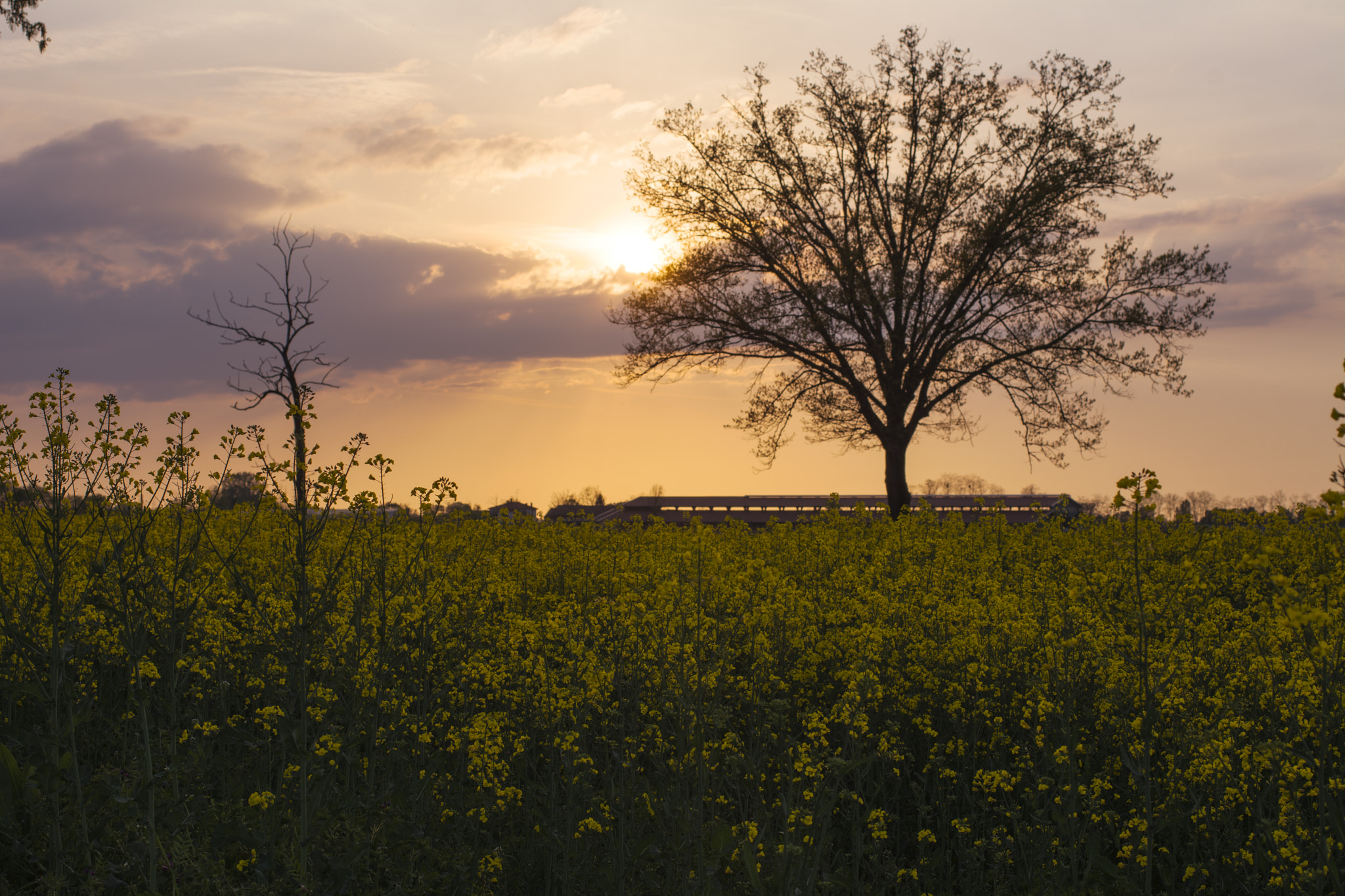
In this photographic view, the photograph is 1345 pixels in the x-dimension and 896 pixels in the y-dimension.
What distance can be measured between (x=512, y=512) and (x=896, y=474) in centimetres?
1339

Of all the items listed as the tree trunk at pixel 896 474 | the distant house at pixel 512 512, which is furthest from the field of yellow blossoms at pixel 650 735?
the tree trunk at pixel 896 474

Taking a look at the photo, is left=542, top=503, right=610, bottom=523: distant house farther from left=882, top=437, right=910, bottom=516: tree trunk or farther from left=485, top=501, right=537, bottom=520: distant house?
left=882, top=437, right=910, bottom=516: tree trunk

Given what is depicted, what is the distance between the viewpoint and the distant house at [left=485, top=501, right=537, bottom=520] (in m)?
10.8

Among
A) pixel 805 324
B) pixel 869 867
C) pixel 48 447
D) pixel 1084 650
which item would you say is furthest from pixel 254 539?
pixel 805 324

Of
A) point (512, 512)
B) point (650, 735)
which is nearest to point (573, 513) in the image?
point (512, 512)

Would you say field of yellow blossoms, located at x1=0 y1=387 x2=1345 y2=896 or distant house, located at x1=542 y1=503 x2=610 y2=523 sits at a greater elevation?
distant house, located at x1=542 y1=503 x2=610 y2=523

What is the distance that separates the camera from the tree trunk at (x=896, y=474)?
73.5 ft

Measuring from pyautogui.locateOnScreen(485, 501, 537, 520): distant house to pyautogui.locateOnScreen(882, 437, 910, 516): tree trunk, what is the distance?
1024 centimetres

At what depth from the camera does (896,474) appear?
22.7m

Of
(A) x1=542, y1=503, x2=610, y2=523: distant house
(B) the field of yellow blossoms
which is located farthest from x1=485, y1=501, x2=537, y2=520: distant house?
(B) the field of yellow blossoms

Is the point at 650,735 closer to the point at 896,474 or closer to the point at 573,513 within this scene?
the point at 573,513

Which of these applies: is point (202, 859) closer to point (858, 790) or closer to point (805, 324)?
point (858, 790)

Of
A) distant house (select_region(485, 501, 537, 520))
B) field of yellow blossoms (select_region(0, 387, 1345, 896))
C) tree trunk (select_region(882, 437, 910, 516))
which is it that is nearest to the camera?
field of yellow blossoms (select_region(0, 387, 1345, 896))

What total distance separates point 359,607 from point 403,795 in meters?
1.18
